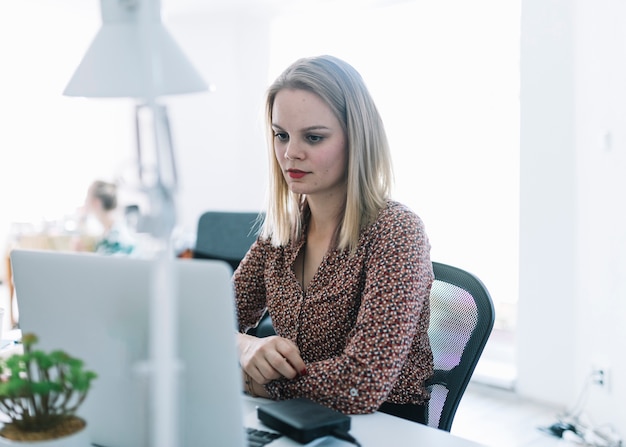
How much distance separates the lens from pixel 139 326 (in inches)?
33.1

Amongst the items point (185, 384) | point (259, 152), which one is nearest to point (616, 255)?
point (185, 384)

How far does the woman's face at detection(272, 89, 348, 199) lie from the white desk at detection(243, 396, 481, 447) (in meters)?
0.53

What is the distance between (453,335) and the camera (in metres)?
1.42

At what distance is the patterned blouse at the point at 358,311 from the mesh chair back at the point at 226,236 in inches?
46.2

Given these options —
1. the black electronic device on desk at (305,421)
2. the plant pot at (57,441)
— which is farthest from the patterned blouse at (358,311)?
the plant pot at (57,441)

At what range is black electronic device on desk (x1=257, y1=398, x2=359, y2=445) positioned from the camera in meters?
1.03

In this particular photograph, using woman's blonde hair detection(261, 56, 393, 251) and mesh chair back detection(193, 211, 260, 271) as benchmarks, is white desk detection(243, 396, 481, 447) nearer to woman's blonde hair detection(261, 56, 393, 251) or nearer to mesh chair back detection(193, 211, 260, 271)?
woman's blonde hair detection(261, 56, 393, 251)

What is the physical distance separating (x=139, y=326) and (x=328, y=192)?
78 cm

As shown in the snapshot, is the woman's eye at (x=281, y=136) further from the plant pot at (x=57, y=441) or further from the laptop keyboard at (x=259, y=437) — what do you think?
the plant pot at (x=57, y=441)

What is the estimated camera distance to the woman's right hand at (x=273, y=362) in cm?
127

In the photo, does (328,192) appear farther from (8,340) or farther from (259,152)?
(259,152)

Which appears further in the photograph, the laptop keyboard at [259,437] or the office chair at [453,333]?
the office chair at [453,333]

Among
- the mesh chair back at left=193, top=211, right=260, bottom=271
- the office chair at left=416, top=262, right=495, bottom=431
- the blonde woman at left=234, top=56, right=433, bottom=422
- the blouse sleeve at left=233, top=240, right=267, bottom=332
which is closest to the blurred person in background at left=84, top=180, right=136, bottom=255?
the mesh chair back at left=193, top=211, right=260, bottom=271

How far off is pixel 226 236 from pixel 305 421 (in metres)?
1.94
